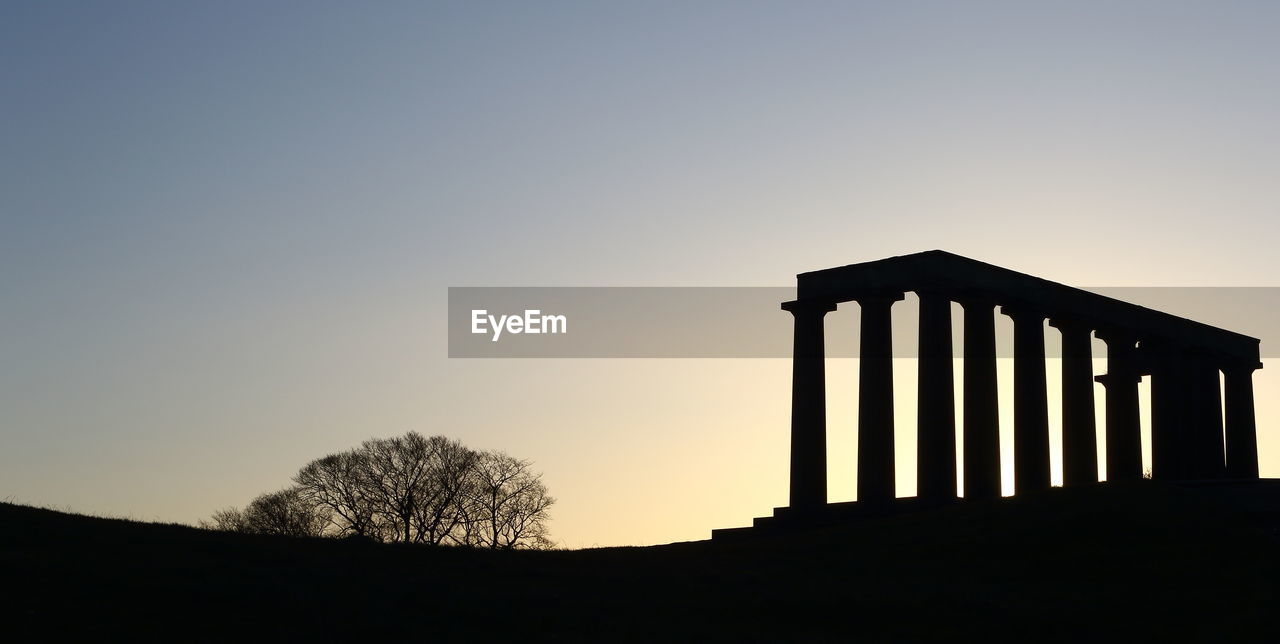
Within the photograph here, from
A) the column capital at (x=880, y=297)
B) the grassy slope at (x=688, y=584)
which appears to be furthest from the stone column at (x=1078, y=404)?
the grassy slope at (x=688, y=584)

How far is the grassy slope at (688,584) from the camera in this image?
4038cm

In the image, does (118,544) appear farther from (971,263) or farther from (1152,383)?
(1152,383)

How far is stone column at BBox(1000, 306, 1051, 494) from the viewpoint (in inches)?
3787

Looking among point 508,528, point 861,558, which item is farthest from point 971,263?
point 508,528

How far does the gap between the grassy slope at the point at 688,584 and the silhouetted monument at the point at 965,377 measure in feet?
76.2

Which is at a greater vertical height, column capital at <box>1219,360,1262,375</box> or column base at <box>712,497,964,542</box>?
column capital at <box>1219,360,1262,375</box>

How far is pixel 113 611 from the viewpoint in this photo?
38.6 m

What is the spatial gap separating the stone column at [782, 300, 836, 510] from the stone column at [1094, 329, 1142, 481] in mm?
27061

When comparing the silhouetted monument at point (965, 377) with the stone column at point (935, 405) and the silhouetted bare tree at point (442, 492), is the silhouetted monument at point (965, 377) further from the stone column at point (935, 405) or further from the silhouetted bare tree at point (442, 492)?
the silhouetted bare tree at point (442, 492)

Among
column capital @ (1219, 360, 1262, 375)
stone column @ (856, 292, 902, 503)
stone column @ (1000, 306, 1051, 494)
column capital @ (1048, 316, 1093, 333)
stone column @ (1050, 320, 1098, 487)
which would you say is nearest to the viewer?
stone column @ (856, 292, 902, 503)

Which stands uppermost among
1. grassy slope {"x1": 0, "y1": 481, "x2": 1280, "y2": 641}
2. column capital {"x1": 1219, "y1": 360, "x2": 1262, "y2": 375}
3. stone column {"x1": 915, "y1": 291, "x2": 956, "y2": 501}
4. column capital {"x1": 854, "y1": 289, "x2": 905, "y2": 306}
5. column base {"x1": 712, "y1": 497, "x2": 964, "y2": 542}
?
column capital {"x1": 854, "y1": 289, "x2": 905, "y2": 306}

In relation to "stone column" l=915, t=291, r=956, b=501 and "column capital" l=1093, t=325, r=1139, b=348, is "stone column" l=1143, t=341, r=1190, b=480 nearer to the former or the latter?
"column capital" l=1093, t=325, r=1139, b=348

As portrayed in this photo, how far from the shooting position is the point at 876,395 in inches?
3553

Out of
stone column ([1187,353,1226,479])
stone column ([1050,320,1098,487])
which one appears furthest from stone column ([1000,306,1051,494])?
stone column ([1187,353,1226,479])
